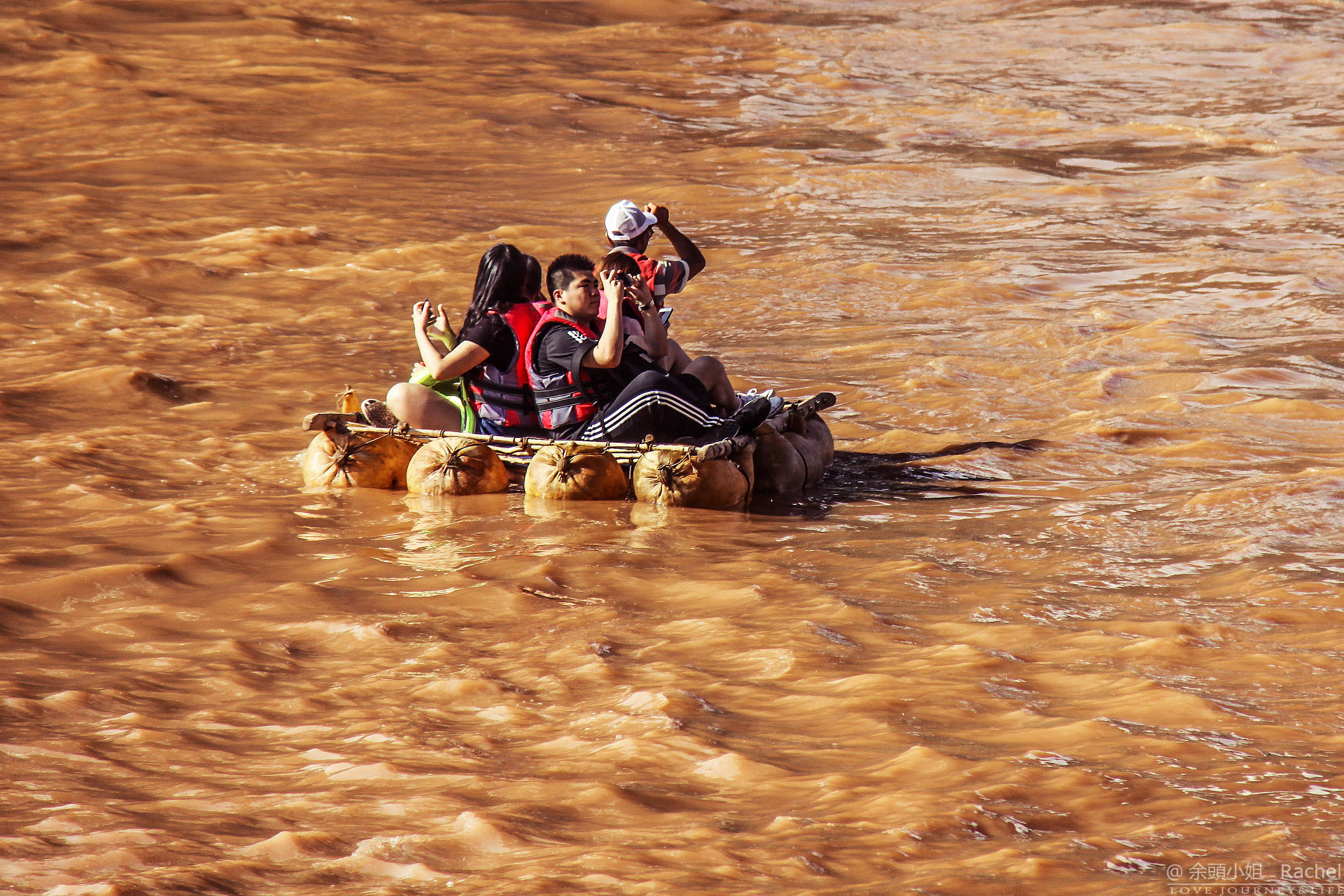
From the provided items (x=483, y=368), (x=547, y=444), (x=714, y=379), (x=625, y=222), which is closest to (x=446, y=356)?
(x=483, y=368)

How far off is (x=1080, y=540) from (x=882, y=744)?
2.32 metres

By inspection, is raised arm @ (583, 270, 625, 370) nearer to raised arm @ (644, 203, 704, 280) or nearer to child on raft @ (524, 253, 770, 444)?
child on raft @ (524, 253, 770, 444)

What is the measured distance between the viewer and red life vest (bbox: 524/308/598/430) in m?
6.34

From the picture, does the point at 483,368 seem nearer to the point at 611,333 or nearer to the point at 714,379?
the point at 611,333

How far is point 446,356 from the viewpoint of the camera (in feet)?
21.0

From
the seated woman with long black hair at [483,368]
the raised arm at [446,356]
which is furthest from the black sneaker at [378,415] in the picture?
the raised arm at [446,356]

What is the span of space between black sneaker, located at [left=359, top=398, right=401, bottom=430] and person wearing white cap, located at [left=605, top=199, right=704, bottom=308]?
134 centimetres

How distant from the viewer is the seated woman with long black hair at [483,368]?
6355mm

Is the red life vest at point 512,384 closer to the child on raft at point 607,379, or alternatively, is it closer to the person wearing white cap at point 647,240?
the child on raft at point 607,379

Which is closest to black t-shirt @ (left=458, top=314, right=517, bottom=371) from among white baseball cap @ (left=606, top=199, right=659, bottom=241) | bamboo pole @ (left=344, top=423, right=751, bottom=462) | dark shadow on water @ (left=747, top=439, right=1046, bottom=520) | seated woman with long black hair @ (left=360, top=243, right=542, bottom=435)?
seated woman with long black hair @ (left=360, top=243, right=542, bottom=435)

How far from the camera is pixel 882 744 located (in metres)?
4.07

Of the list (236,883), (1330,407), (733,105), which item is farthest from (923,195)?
(236,883)

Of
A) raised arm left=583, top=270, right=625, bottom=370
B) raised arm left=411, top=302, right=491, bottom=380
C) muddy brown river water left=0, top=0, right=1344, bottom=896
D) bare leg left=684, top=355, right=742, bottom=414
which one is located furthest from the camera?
bare leg left=684, top=355, right=742, bottom=414

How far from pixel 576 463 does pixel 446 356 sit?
75 cm
